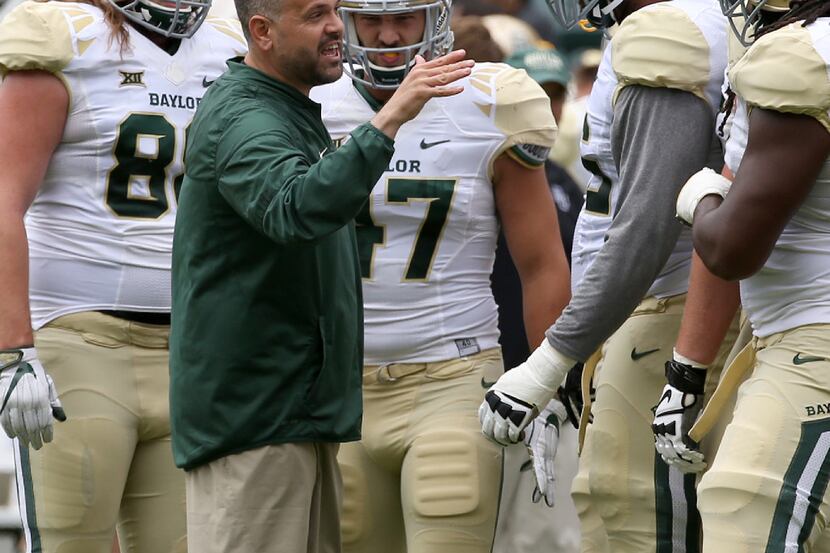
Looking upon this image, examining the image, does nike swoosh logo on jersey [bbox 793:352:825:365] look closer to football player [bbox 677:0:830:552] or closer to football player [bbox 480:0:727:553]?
football player [bbox 677:0:830:552]

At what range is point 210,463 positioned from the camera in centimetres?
340

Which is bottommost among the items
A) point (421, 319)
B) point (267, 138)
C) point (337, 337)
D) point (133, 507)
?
point (133, 507)

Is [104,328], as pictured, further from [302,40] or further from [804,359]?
[804,359]

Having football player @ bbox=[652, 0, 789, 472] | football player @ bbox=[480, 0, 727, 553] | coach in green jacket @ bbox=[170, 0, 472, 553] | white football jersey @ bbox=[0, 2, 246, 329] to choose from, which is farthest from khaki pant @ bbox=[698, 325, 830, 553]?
white football jersey @ bbox=[0, 2, 246, 329]

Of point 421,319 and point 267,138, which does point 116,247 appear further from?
point 267,138

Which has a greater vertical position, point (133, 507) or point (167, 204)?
point (167, 204)

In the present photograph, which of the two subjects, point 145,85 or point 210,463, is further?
point 145,85

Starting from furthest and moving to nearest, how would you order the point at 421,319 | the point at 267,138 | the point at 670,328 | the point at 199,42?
1. the point at 199,42
2. the point at 421,319
3. the point at 670,328
4. the point at 267,138

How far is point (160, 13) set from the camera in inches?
172

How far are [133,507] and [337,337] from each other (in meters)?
1.15

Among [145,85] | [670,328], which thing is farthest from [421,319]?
[145,85]

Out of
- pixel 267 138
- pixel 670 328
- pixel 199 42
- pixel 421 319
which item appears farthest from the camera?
pixel 199 42

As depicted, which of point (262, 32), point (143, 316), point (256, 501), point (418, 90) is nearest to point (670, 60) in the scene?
point (418, 90)

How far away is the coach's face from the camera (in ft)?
11.3
